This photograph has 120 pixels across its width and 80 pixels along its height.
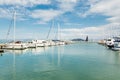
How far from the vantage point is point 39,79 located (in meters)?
19.9

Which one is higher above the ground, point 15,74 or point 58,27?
point 58,27

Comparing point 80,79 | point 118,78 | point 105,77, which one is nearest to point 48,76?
point 80,79

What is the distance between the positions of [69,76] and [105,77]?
414 centimetres

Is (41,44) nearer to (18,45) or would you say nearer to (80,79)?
(18,45)

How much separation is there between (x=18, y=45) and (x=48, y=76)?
1478 inches

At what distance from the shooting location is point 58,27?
340 ft

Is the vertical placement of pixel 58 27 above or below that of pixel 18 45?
above

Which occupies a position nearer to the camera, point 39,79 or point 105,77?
point 39,79

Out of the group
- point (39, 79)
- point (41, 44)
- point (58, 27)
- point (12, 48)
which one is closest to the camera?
point (39, 79)

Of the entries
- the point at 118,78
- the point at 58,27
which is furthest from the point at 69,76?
the point at 58,27

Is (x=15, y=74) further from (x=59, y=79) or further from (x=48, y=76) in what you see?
(x=59, y=79)

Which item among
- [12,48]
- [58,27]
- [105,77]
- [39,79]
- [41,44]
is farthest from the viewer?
[58,27]

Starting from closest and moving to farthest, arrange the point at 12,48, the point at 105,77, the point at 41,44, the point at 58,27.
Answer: the point at 105,77
the point at 12,48
the point at 41,44
the point at 58,27

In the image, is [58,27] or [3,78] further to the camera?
[58,27]
